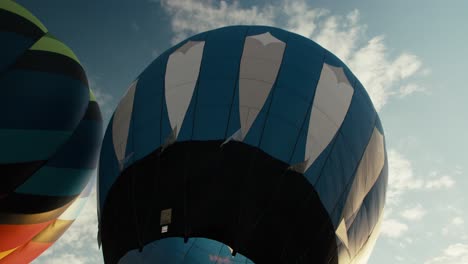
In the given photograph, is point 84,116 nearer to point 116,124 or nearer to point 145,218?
point 116,124

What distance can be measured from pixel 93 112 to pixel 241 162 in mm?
5062

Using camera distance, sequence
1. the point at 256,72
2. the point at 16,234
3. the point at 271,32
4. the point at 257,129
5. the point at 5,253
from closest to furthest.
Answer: the point at 257,129 < the point at 256,72 < the point at 271,32 < the point at 16,234 < the point at 5,253

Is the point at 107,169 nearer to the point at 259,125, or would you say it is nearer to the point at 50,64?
the point at 259,125

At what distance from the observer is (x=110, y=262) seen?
5.55 meters

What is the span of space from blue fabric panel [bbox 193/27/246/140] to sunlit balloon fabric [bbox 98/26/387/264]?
0.05ft

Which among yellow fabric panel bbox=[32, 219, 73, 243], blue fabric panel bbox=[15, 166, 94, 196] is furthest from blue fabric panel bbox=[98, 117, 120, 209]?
yellow fabric panel bbox=[32, 219, 73, 243]

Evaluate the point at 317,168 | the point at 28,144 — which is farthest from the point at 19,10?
the point at 317,168

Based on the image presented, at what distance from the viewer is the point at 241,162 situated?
497 cm

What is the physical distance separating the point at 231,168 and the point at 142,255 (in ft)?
5.08

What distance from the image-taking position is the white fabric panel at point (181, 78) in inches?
212

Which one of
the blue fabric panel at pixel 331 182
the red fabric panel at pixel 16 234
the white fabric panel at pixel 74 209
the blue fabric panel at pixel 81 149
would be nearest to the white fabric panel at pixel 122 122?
the blue fabric panel at pixel 81 149

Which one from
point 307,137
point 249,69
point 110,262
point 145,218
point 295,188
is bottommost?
point 110,262

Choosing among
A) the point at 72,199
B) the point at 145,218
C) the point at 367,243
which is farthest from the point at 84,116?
the point at 367,243

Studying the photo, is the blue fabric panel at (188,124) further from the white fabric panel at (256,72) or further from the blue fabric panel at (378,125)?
the blue fabric panel at (378,125)
